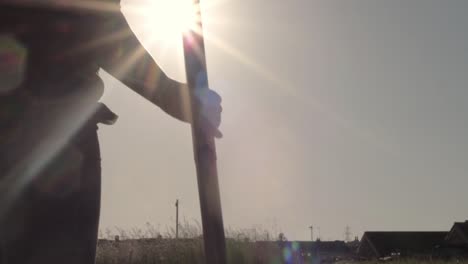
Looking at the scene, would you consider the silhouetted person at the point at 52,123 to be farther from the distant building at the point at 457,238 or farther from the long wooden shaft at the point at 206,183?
the distant building at the point at 457,238

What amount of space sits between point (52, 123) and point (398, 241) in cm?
4665

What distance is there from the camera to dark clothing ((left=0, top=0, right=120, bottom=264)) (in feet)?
3.93

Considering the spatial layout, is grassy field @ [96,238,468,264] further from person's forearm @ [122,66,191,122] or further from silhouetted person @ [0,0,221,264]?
silhouetted person @ [0,0,221,264]

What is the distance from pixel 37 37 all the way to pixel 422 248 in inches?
1781

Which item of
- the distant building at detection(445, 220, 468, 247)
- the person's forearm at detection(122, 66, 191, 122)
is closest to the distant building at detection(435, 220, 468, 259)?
the distant building at detection(445, 220, 468, 247)

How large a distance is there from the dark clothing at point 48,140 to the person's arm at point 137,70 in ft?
0.26

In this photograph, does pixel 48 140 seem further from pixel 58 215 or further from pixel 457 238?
pixel 457 238

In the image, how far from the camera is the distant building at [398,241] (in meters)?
43.5

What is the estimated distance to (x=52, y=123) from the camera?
1.27 metres

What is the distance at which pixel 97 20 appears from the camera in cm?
144

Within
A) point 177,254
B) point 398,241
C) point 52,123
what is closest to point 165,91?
point 52,123

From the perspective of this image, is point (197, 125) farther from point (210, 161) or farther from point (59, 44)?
point (59, 44)

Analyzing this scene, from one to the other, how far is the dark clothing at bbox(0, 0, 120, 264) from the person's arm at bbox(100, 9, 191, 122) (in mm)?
79

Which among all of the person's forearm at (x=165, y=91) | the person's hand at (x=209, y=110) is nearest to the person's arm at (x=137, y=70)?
the person's forearm at (x=165, y=91)
